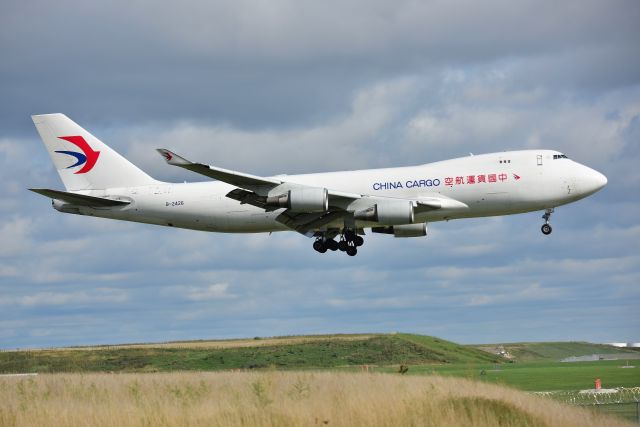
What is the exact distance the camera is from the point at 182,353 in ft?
214

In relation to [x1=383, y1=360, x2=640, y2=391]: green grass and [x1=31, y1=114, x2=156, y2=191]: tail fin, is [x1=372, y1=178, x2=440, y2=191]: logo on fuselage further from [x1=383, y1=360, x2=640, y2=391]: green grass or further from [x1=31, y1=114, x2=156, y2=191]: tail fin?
[x1=31, y1=114, x2=156, y2=191]: tail fin

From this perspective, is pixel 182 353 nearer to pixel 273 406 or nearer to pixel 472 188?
pixel 472 188

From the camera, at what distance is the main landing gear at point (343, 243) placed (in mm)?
52094

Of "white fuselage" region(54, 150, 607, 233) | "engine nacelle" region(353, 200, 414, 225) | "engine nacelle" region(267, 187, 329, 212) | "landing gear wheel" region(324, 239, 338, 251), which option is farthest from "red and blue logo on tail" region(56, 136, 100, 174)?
"engine nacelle" region(353, 200, 414, 225)

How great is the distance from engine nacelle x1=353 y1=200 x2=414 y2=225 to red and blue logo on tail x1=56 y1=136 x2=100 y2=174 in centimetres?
1920

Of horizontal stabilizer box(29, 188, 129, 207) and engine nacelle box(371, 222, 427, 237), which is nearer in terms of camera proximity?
horizontal stabilizer box(29, 188, 129, 207)

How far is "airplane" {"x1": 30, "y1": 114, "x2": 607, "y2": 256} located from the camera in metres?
46.8

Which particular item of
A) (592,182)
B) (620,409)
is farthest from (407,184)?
(620,409)

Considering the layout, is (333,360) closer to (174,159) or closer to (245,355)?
(245,355)

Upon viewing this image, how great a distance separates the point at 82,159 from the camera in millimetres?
57062

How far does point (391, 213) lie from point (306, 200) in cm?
445

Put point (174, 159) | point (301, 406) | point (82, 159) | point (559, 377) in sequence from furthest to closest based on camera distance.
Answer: point (82, 159)
point (559, 377)
point (174, 159)
point (301, 406)

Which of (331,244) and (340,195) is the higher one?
(340,195)

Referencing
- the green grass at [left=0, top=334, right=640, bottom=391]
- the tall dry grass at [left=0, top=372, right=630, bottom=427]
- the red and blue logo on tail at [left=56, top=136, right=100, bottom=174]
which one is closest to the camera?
the tall dry grass at [left=0, top=372, right=630, bottom=427]
